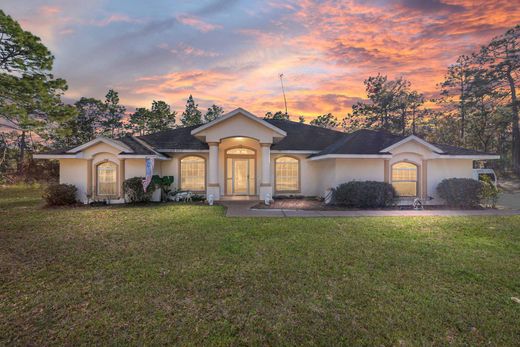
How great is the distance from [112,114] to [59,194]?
29.2m

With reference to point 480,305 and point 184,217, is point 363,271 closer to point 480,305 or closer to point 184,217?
point 480,305

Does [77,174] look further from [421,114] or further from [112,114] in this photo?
[421,114]

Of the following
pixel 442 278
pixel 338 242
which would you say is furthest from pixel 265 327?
pixel 338 242

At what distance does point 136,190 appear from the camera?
1260 cm

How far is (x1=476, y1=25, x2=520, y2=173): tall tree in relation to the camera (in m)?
25.5

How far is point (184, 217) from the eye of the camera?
9328 mm

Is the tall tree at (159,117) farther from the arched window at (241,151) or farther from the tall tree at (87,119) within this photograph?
the arched window at (241,151)

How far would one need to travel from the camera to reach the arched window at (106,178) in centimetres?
1310

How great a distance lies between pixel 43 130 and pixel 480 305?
50.7ft

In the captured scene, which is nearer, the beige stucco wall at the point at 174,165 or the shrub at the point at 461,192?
the shrub at the point at 461,192

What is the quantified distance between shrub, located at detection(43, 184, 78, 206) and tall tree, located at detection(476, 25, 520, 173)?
40705mm

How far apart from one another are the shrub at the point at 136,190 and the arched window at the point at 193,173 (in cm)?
228

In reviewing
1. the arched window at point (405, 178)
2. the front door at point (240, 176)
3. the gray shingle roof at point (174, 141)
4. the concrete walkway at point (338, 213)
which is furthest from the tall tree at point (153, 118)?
the arched window at point (405, 178)

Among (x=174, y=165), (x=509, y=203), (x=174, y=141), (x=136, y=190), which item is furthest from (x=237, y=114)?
(x=509, y=203)
